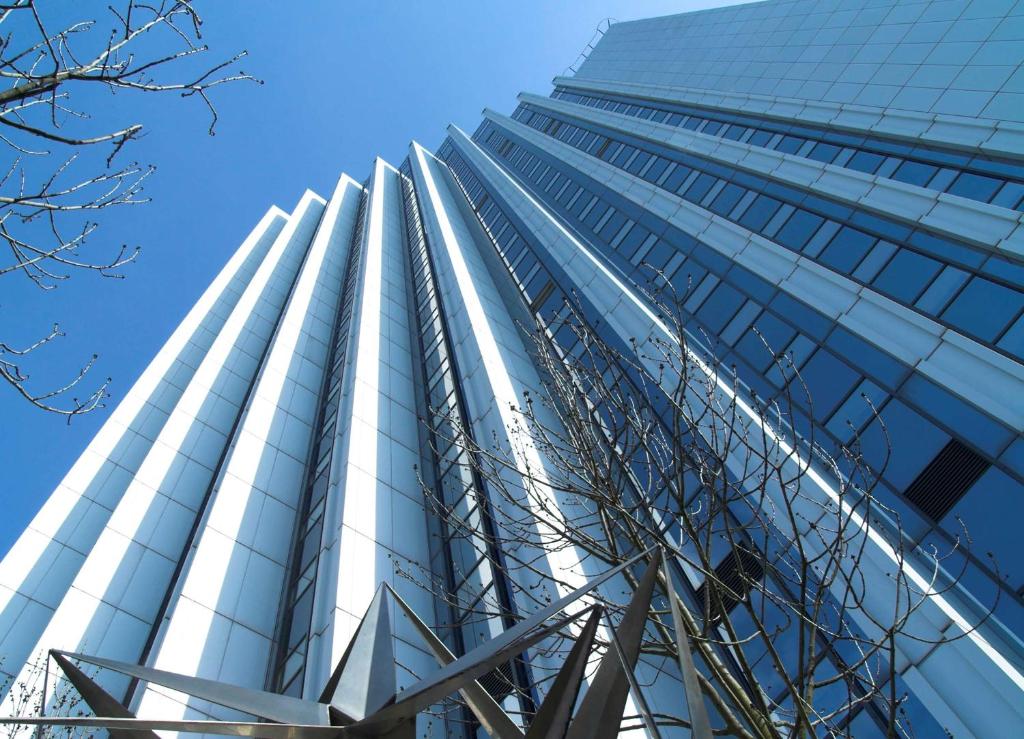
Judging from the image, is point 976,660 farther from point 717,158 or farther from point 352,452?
point 717,158

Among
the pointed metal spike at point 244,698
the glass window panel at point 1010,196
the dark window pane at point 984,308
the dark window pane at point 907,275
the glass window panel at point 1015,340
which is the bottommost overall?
the pointed metal spike at point 244,698

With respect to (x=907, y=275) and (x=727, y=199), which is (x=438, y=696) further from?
(x=727, y=199)

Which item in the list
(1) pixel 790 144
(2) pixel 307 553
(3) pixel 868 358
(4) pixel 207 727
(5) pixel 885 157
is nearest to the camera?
(4) pixel 207 727

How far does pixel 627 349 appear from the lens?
2156 centimetres

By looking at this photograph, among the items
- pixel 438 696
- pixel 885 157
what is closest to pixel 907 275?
pixel 885 157

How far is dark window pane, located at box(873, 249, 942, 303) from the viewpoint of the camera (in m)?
17.7

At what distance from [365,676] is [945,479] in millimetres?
12665

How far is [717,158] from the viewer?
31453 mm

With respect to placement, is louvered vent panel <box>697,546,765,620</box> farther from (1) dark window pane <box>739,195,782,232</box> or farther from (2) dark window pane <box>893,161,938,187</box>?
(2) dark window pane <box>893,161,938,187</box>

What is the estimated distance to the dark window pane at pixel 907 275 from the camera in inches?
695

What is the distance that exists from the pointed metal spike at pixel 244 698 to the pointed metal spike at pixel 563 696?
1238 mm

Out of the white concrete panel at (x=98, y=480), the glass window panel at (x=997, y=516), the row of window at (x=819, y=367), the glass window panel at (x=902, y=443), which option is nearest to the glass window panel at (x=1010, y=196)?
the row of window at (x=819, y=367)

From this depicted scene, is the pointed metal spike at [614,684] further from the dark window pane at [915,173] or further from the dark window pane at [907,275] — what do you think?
the dark window pane at [915,173]

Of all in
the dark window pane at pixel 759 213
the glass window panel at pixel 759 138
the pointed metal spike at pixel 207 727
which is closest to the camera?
the pointed metal spike at pixel 207 727
